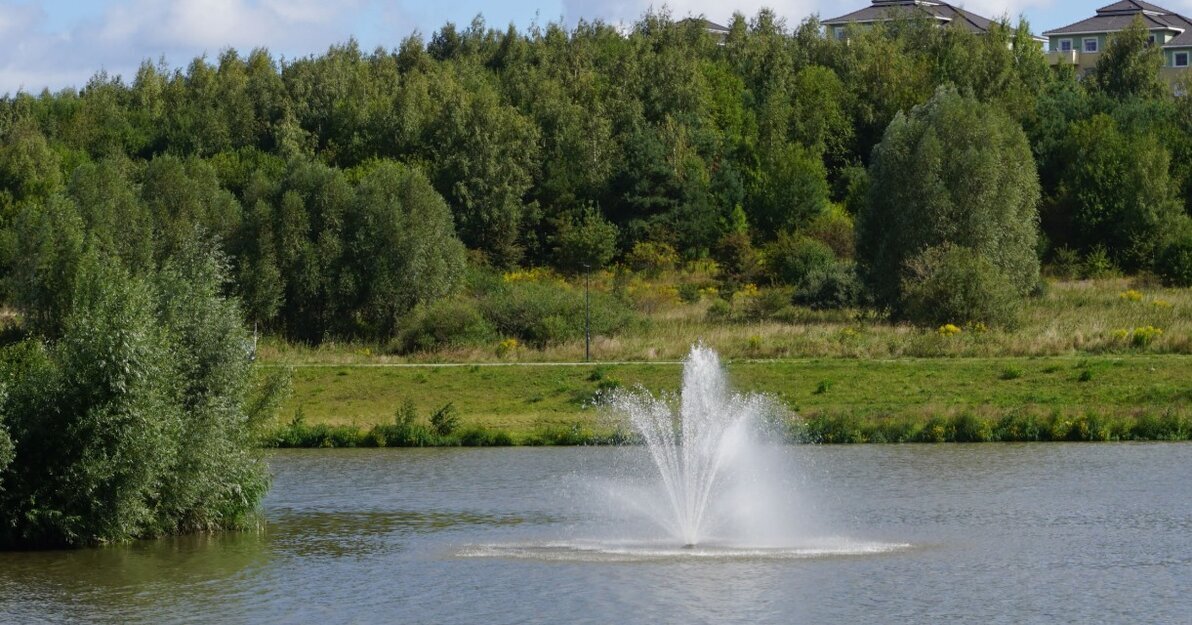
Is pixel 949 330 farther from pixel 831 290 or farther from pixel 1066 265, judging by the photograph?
pixel 1066 265

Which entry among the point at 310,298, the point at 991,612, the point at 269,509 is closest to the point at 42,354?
the point at 269,509

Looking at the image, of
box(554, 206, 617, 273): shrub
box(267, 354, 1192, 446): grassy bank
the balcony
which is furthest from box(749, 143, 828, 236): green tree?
the balcony

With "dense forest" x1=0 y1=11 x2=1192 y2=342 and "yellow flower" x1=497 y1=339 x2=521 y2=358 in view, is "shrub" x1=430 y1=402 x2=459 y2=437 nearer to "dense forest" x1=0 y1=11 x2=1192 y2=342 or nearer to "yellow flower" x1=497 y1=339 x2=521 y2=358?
"yellow flower" x1=497 y1=339 x2=521 y2=358

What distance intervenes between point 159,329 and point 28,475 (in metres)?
3.83

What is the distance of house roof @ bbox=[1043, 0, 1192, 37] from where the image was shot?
145 m

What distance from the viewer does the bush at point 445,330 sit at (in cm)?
7375

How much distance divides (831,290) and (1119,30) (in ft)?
223

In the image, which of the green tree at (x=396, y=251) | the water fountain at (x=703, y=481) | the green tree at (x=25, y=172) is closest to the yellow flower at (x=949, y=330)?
the green tree at (x=396, y=251)

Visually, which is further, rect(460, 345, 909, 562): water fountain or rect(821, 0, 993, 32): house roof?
rect(821, 0, 993, 32): house roof

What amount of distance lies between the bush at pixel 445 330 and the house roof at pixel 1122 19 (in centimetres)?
9219

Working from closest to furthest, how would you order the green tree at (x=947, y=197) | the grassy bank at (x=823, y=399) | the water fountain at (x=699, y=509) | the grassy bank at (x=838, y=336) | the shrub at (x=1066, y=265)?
the water fountain at (x=699, y=509) < the grassy bank at (x=823, y=399) < the grassy bank at (x=838, y=336) < the green tree at (x=947, y=197) < the shrub at (x=1066, y=265)

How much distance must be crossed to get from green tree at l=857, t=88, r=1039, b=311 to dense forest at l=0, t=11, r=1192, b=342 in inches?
5.8

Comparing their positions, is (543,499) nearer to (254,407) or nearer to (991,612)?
(254,407)

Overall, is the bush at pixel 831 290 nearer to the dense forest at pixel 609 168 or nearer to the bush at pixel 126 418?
the dense forest at pixel 609 168
